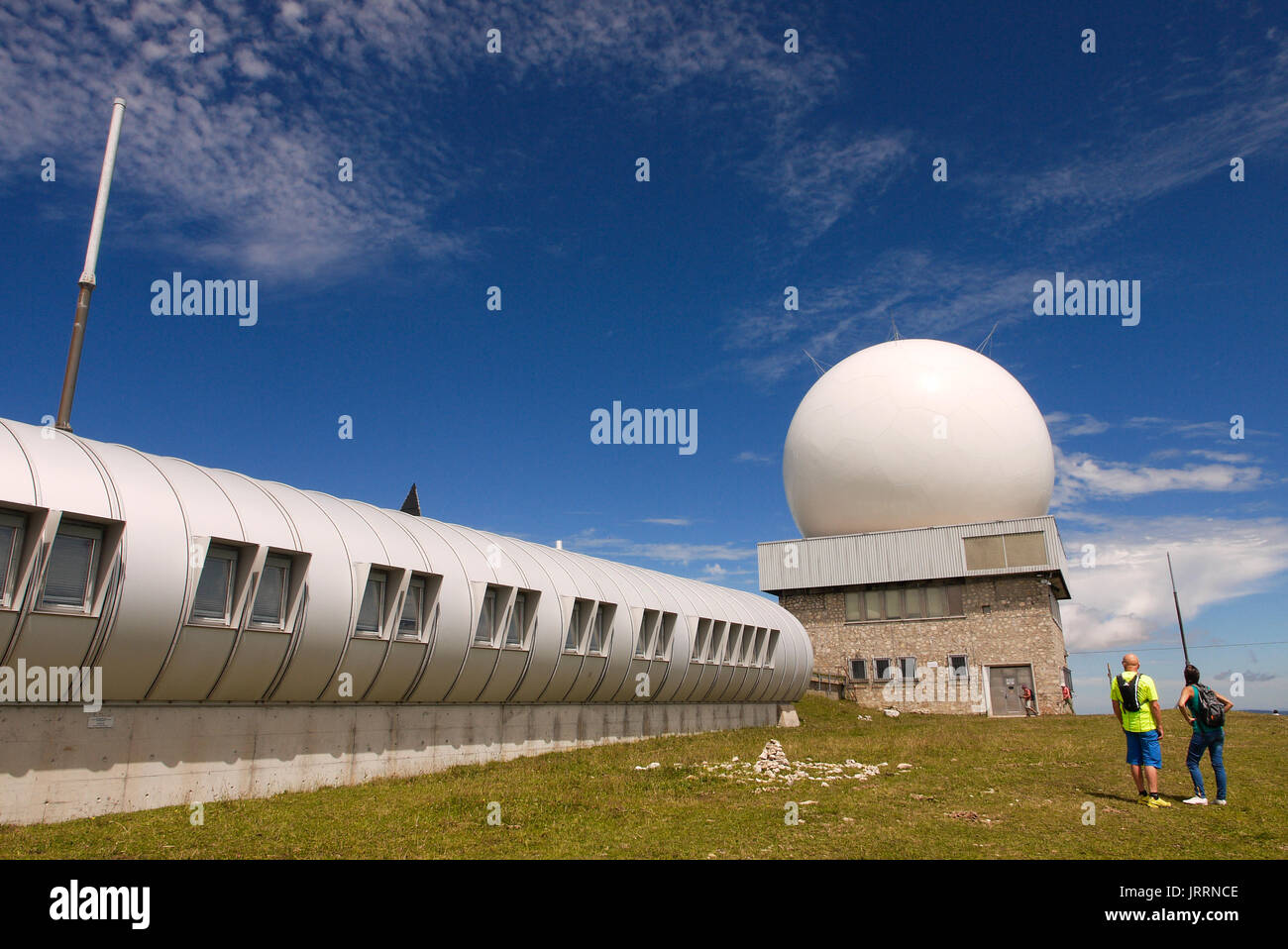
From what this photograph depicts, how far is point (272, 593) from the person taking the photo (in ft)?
51.7

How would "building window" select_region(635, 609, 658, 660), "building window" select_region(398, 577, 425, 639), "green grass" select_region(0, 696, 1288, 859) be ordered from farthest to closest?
"building window" select_region(635, 609, 658, 660), "building window" select_region(398, 577, 425, 639), "green grass" select_region(0, 696, 1288, 859)

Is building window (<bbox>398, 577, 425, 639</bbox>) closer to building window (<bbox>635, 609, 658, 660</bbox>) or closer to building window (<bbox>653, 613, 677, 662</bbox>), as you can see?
building window (<bbox>635, 609, 658, 660</bbox>)

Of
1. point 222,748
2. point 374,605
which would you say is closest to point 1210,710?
point 374,605

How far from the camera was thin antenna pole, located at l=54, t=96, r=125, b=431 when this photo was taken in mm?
17219

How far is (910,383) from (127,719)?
42.9 metres

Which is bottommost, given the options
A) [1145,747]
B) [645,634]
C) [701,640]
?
[1145,747]

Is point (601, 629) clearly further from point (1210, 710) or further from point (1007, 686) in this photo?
point (1007, 686)

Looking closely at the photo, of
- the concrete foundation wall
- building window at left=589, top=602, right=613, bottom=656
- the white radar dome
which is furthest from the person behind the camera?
the white radar dome

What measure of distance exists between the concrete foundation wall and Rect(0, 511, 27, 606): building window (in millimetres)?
1687

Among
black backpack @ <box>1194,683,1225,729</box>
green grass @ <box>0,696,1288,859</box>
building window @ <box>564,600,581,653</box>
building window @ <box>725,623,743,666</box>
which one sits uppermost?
building window @ <box>564,600,581,653</box>

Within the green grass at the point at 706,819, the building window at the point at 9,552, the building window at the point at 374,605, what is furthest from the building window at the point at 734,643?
the building window at the point at 9,552

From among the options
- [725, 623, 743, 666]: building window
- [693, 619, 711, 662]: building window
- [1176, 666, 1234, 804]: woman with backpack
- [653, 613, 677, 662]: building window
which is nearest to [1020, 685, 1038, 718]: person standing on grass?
[725, 623, 743, 666]: building window

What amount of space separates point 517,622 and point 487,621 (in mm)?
1099
